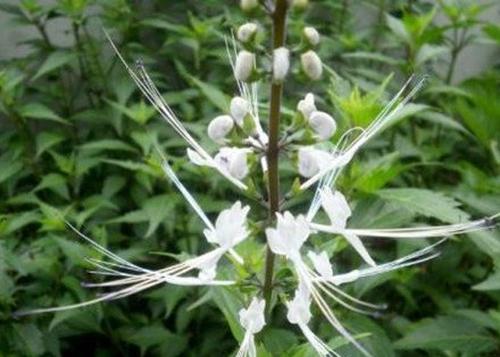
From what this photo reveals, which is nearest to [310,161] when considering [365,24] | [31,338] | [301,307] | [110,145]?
[301,307]

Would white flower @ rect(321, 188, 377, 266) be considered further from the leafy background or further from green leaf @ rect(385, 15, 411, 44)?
green leaf @ rect(385, 15, 411, 44)

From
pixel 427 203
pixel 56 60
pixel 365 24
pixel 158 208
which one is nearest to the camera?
pixel 427 203

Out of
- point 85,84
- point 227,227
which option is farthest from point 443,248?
Answer: point 85,84

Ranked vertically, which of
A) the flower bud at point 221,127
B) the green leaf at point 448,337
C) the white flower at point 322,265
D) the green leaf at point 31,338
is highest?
the flower bud at point 221,127

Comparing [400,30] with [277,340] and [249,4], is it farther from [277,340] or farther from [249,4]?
[249,4]

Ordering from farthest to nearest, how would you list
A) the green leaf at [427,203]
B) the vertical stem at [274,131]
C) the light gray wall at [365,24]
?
the light gray wall at [365,24] < the green leaf at [427,203] < the vertical stem at [274,131]

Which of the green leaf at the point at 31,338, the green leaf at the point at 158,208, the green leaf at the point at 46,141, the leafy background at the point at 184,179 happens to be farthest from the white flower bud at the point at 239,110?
the green leaf at the point at 46,141

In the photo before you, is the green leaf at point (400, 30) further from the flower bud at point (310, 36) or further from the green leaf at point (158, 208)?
the flower bud at point (310, 36)
